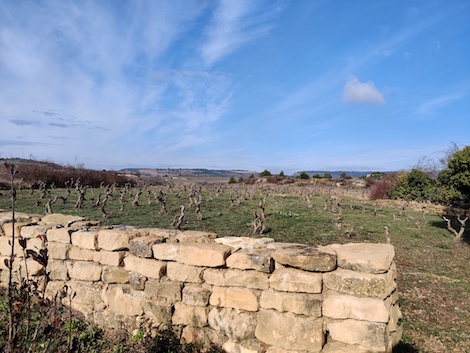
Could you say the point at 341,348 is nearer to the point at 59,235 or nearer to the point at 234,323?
the point at 234,323

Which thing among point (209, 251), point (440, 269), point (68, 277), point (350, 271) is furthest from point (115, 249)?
point (440, 269)

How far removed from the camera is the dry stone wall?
11.3ft

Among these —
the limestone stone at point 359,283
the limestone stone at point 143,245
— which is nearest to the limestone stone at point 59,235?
the limestone stone at point 143,245

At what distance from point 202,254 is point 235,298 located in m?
0.73

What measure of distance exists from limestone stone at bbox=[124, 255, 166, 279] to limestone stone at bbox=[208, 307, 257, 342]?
999mm

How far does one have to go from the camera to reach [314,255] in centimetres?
367

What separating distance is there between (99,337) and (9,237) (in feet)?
10.0

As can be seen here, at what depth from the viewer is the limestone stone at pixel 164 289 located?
4340 millimetres

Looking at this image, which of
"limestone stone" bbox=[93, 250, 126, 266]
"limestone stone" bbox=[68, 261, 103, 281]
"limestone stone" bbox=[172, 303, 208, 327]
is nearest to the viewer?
"limestone stone" bbox=[172, 303, 208, 327]

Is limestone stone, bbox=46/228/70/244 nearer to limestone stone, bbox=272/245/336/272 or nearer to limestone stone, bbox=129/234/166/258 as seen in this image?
limestone stone, bbox=129/234/166/258

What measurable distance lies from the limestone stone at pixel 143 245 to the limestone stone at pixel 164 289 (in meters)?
0.42

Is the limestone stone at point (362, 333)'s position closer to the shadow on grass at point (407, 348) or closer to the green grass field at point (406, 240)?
the shadow on grass at point (407, 348)

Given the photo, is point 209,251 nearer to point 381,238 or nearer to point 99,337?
point 99,337

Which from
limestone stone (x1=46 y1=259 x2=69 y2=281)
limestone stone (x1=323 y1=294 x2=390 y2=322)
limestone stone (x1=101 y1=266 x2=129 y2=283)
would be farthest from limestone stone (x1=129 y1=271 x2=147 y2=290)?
limestone stone (x1=323 y1=294 x2=390 y2=322)
